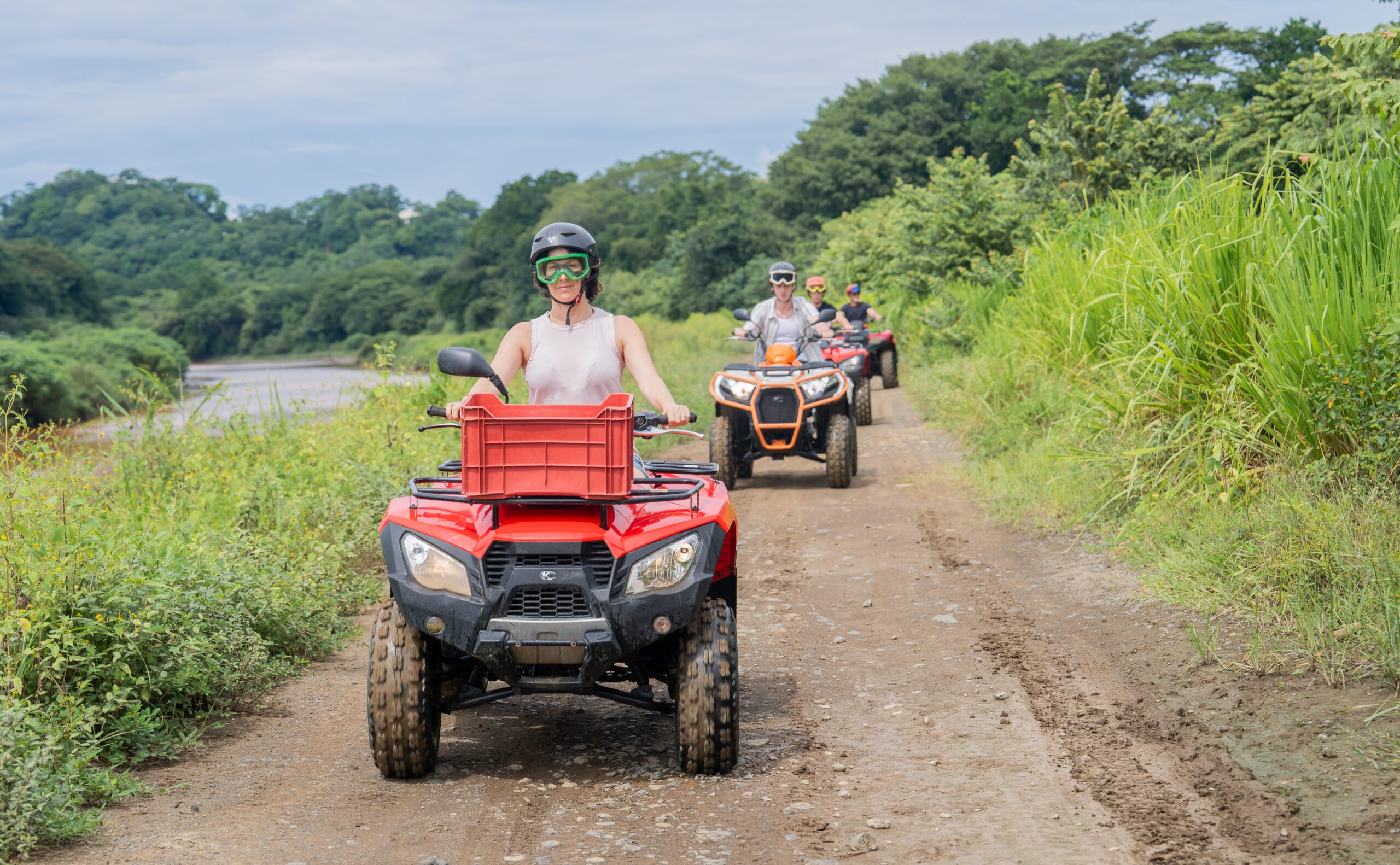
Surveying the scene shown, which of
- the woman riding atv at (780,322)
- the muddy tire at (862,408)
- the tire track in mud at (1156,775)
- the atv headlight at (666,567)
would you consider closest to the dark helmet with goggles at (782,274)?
the woman riding atv at (780,322)

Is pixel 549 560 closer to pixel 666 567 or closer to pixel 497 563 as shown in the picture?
pixel 497 563

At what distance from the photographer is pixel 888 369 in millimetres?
19438

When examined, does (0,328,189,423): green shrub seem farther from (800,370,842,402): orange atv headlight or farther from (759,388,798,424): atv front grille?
(800,370,842,402): orange atv headlight

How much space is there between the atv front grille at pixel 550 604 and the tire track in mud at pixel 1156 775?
5.84ft

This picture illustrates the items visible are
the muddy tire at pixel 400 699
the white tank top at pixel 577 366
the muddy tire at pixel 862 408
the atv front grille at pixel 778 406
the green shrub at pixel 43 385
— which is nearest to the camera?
the muddy tire at pixel 400 699

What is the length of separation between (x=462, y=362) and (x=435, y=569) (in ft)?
2.37

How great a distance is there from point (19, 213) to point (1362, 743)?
12482 centimetres

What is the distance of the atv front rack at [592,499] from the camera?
13.4 feet

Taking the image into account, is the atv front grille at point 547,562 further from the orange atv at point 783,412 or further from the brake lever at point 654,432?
the orange atv at point 783,412

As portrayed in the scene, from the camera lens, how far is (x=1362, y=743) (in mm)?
4234

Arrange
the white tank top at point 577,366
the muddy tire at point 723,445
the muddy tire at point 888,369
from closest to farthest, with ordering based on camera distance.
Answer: the white tank top at point 577,366 → the muddy tire at point 723,445 → the muddy tire at point 888,369

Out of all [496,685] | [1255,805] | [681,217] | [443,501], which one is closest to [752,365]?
[496,685]

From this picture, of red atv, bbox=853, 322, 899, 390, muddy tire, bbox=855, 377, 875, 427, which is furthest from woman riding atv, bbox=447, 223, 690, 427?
red atv, bbox=853, 322, 899, 390

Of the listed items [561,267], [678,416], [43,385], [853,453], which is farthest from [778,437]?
[43,385]
